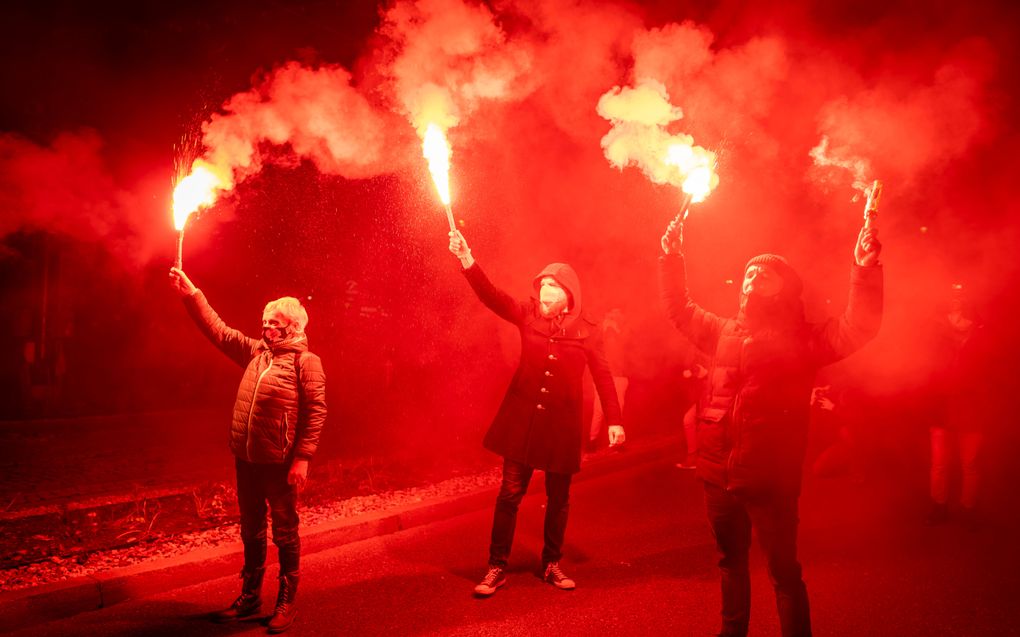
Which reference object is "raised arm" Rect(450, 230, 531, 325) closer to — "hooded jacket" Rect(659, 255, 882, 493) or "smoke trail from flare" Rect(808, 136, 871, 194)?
"hooded jacket" Rect(659, 255, 882, 493)

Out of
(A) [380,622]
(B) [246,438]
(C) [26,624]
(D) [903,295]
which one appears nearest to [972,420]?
(D) [903,295]

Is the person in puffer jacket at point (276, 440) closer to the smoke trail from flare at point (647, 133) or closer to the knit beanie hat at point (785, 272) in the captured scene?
the knit beanie hat at point (785, 272)

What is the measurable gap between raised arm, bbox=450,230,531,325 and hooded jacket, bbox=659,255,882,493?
1529 mm

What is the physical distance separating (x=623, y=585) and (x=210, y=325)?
327cm

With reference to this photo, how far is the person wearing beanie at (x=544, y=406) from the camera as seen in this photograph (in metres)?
4.53

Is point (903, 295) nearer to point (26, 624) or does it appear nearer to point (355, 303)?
point (355, 303)

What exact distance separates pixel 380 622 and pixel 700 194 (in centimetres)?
325

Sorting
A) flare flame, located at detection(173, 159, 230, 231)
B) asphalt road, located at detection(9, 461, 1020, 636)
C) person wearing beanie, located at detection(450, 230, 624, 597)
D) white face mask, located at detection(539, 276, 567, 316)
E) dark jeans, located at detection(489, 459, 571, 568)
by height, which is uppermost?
flare flame, located at detection(173, 159, 230, 231)

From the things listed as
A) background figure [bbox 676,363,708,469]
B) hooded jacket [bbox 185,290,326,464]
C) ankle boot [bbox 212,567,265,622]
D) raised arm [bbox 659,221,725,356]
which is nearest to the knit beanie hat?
raised arm [bbox 659,221,725,356]

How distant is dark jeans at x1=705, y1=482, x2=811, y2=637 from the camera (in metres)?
3.30

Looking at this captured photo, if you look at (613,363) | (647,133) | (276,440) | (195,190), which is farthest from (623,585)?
(613,363)

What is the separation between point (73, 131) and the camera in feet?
30.8

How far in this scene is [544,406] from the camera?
4.59m

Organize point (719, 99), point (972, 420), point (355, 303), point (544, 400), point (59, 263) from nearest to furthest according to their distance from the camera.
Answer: point (544, 400), point (972, 420), point (719, 99), point (355, 303), point (59, 263)
